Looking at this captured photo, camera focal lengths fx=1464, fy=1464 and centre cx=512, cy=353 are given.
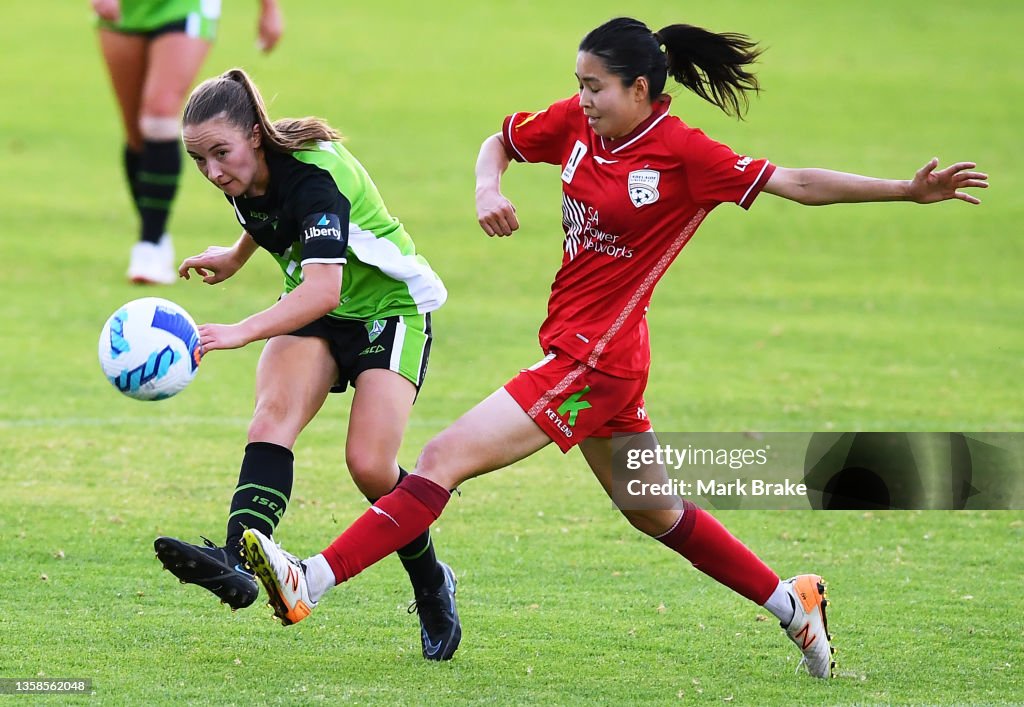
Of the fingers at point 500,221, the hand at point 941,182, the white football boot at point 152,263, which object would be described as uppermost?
the hand at point 941,182

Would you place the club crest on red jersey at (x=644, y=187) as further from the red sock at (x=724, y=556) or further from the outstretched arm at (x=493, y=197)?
the red sock at (x=724, y=556)

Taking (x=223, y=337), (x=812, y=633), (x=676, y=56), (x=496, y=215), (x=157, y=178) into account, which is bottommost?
(x=157, y=178)

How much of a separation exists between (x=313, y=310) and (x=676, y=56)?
1551mm

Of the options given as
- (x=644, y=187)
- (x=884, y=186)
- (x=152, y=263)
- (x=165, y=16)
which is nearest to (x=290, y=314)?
(x=644, y=187)

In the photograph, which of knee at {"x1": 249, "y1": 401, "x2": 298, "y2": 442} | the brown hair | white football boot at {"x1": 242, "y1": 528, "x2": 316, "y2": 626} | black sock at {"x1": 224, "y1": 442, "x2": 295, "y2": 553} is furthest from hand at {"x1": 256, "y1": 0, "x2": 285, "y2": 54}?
white football boot at {"x1": 242, "y1": 528, "x2": 316, "y2": 626}

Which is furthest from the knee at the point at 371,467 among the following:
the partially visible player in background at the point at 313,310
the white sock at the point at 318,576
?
the white sock at the point at 318,576

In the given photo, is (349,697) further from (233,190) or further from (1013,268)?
(1013,268)

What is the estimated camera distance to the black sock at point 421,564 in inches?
199

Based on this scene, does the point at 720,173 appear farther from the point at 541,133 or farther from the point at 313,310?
the point at 313,310

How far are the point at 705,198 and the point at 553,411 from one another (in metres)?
0.85

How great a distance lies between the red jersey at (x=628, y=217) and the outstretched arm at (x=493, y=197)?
22 centimetres

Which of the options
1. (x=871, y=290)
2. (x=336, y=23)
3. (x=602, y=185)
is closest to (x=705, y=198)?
(x=602, y=185)

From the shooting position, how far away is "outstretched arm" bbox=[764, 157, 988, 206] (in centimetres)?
445

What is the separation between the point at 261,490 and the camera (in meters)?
4.70
